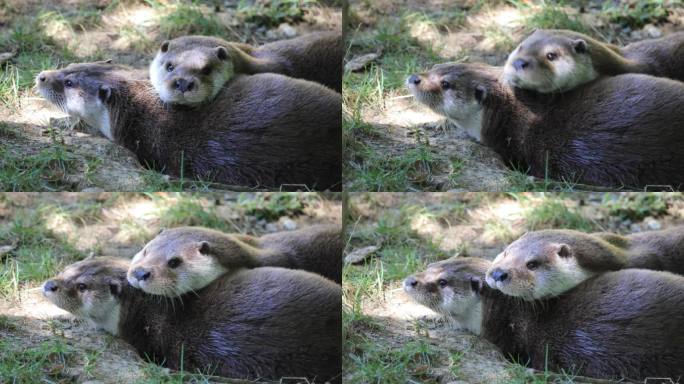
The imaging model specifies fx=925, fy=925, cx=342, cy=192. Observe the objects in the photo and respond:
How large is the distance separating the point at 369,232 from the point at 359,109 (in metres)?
0.44

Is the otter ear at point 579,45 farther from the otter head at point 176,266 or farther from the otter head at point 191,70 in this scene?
the otter head at point 176,266

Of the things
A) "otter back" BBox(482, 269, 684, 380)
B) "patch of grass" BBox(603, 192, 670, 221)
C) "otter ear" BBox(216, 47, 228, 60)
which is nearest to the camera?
"otter back" BBox(482, 269, 684, 380)

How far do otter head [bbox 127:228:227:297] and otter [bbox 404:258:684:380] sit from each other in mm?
743

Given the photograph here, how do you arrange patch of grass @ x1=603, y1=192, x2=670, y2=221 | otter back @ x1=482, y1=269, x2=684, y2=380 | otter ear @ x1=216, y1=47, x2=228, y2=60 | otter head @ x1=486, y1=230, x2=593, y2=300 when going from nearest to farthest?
otter back @ x1=482, y1=269, x2=684, y2=380 → patch of grass @ x1=603, y1=192, x2=670, y2=221 → otter head @ x1=486, y1=230, x2=593, y2=300 → otter ear @ x1=216, y1=47, x2=228, y2=60

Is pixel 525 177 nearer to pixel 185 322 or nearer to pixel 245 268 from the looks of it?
pixel 245 268

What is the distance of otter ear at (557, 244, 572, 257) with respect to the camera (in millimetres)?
3250

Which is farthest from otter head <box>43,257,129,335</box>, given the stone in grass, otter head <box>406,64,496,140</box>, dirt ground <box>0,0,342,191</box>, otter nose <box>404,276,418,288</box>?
otter head <box>406,64,496,140</box>

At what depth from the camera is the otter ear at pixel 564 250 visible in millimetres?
3250

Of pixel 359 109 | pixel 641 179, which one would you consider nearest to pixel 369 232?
pixel 359 109

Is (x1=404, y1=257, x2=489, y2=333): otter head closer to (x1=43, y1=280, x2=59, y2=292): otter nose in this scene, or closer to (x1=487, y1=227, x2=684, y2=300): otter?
(x1=487, y1=227, x2=684, y2=300): otter

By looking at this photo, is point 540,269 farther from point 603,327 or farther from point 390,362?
point 390,362

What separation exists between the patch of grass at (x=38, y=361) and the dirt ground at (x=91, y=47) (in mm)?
596

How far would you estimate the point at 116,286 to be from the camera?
3.48 metres

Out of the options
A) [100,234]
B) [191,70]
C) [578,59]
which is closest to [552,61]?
[578,59]
